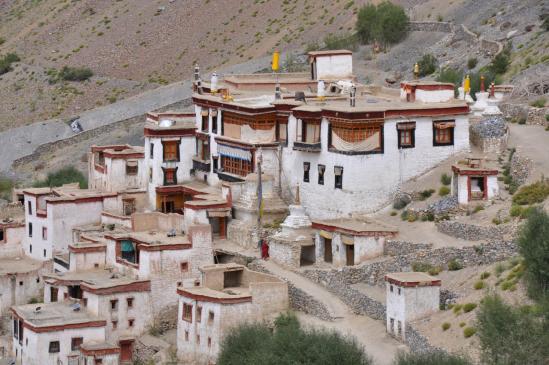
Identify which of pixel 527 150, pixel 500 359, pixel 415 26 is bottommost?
pixel 500 359

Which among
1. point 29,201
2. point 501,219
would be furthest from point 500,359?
point 29,201

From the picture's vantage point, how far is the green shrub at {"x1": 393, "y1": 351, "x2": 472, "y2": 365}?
5082 cm

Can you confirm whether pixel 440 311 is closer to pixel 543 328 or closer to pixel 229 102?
pixel 543 328

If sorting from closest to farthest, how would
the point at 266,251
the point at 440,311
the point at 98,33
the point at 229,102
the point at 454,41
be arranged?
1. the point at 440,311
2. the point at 266,251
3. the point at 229,102
4. the point at 454,41
5. the point at 98,33

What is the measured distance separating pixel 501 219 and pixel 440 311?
4.73 metres

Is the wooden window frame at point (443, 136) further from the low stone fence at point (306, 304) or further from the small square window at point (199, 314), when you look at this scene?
the small square window at point (199, 314)

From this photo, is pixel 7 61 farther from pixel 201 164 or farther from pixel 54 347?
pixel 54 347

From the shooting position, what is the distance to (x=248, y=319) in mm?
60438

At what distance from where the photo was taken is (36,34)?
138m

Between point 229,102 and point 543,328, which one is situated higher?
point 229,102

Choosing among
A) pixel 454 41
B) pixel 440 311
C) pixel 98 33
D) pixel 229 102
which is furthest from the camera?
pixel 98 33

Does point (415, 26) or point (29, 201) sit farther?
point (415, 26)

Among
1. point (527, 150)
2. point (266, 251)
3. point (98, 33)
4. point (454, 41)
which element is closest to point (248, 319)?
point (266, 251)

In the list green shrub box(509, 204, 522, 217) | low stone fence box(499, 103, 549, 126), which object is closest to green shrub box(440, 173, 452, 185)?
green shrub box(509, 204, 522, 217)
